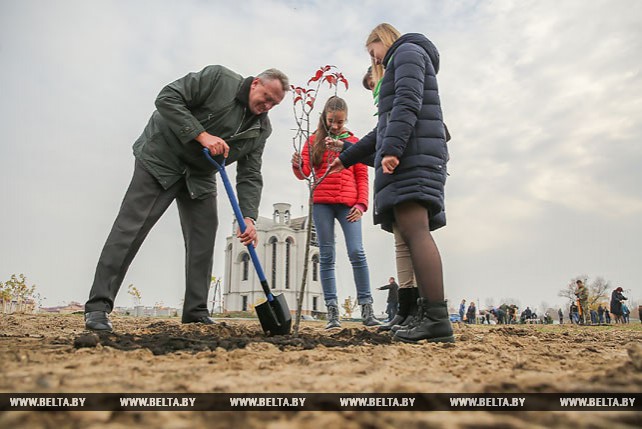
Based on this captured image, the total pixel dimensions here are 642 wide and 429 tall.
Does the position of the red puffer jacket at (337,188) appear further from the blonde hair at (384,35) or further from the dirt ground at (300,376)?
the dirt ground at (300,376)

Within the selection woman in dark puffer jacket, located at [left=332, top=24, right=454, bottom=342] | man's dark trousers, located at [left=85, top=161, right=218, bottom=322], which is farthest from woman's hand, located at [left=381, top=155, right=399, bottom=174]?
man's dark trousers, located at [left=85, top=161, right=218, bottom=322]

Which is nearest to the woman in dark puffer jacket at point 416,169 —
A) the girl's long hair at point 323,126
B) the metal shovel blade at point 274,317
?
the metal shovel blade at point 274,317

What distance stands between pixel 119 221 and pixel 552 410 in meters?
3.23

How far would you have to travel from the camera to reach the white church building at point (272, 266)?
4431 cm

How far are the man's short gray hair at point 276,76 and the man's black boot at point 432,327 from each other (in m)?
2.04

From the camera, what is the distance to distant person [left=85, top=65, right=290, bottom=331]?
3301 mm

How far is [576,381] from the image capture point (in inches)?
45.3

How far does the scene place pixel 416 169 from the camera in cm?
261

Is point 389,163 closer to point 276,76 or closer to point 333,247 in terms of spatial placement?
point 276,76

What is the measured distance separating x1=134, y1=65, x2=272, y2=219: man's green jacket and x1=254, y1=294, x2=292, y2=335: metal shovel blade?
1.33 metres

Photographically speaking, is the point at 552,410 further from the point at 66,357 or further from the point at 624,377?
the point at 66,357

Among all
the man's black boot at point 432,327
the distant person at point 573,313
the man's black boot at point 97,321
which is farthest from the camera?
the distant person at point 573,313

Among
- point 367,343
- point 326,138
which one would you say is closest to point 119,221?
point 326,138

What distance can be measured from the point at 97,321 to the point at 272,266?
136ft
